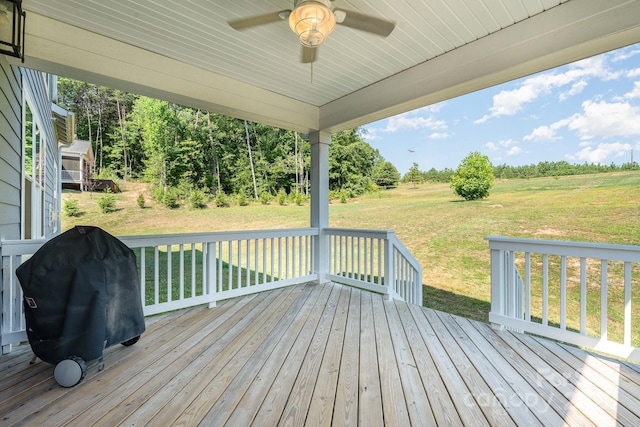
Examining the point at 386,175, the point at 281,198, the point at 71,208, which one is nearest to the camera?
the point at 386,175

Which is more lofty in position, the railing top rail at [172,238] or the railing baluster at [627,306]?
the railing top rail at [172,238]

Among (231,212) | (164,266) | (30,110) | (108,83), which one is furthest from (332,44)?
(231,212)

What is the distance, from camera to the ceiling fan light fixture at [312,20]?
1.82m

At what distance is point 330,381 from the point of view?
188 centimetres

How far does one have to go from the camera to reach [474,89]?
2879mm

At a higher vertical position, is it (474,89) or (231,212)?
(474,89)

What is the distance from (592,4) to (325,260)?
157 inches

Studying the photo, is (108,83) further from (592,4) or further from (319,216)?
(592,4)

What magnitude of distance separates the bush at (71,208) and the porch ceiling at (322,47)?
873cm

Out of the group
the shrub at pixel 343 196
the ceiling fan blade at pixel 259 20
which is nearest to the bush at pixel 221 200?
the shrub at pixel 343 196

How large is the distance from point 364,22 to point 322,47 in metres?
0.92

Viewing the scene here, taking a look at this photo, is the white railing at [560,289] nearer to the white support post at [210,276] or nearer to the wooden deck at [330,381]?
the wooden deck at [330,381]

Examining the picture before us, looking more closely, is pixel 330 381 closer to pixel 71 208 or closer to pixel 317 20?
pixel 317 20

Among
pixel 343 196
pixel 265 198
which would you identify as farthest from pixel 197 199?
pixel 343 196
